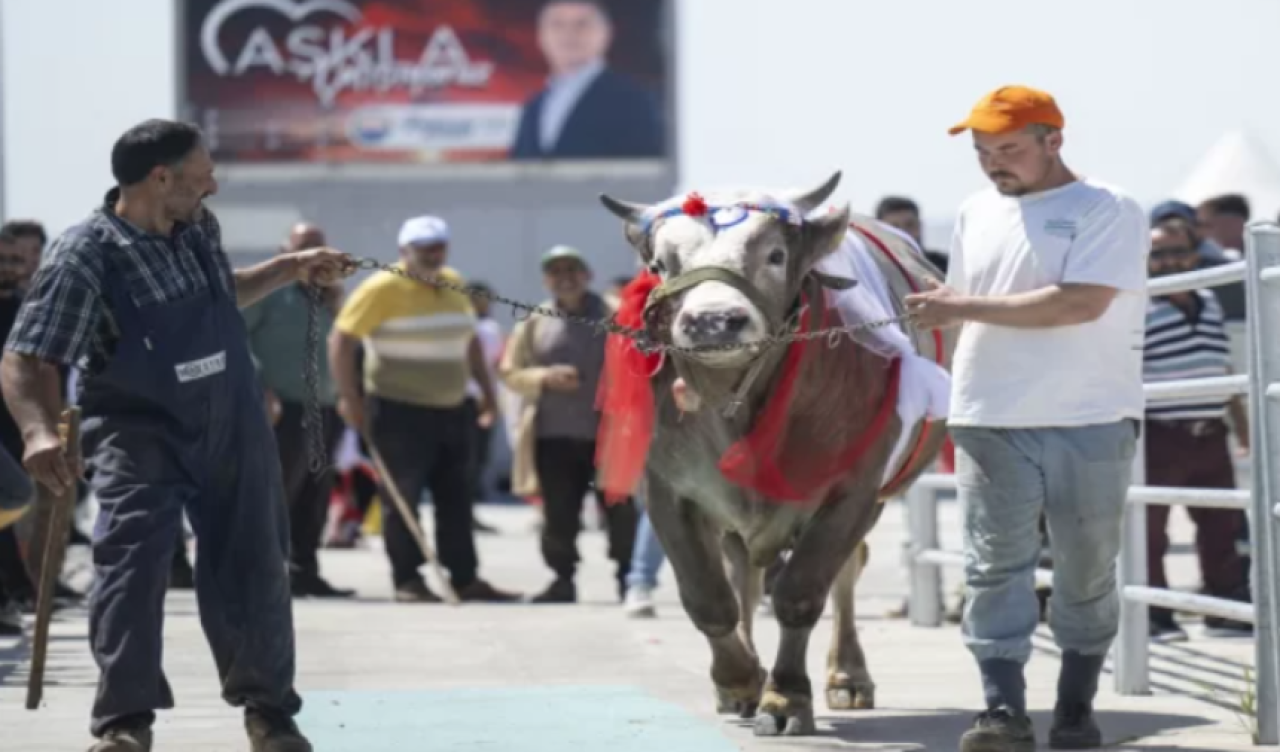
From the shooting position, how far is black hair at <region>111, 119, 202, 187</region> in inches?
324

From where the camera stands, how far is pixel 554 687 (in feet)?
35.1

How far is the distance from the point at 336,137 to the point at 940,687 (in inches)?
1588

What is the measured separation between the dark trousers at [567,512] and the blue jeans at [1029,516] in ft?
23.6

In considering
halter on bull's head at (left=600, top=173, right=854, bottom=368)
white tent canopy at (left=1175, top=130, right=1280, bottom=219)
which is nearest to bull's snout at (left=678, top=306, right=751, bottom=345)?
halter on bull's head at (left=600, top=173, right=854, bottom=368)

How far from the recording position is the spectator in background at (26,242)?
14.0 metres

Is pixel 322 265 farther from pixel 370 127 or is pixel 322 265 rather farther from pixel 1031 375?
pixel 370 127

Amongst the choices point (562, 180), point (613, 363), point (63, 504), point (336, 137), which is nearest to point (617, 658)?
point (613, 363)

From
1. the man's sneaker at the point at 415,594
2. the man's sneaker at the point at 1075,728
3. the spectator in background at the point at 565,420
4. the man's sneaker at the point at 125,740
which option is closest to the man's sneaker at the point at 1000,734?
the man's sneaker at the point at 1075,728

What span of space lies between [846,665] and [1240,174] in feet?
59.6

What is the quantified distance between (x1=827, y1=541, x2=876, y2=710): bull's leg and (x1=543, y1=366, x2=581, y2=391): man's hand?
480 cm

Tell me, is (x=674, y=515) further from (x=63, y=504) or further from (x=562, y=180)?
(x=562, y=180)

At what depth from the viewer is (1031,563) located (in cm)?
854

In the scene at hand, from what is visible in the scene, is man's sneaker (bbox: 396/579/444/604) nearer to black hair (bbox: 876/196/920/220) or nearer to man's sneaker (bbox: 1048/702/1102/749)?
black hair (bbox: 876/196/920/220)

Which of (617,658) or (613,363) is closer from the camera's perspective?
(613,363)
